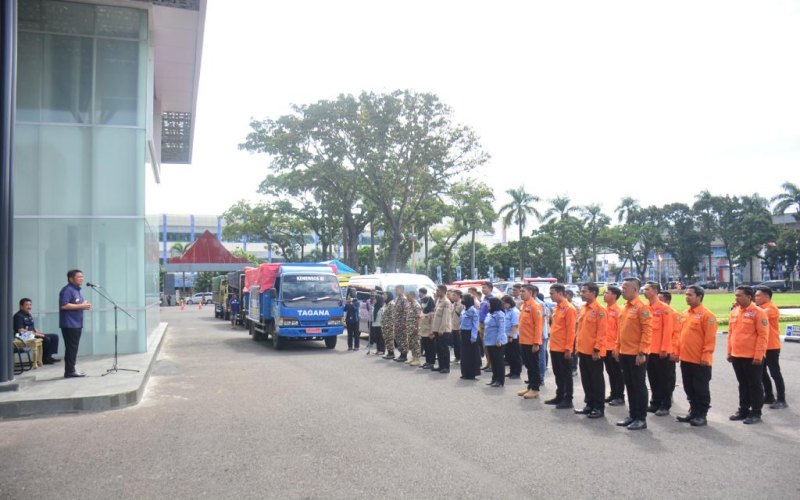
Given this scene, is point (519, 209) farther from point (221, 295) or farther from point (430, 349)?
point (430, 349)

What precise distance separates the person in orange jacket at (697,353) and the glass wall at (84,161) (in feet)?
40.8

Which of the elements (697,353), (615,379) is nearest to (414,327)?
(615,379)

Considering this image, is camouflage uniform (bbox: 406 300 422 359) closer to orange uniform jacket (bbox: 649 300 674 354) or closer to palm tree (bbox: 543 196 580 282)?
orange uniform jacket (bbox: 649 300 674 354)

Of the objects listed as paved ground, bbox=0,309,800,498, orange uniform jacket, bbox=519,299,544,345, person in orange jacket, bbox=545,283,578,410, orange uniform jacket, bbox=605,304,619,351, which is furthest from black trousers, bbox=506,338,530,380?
orange uniform jacket, bbox=605,304,619,351

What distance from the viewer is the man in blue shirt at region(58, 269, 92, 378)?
1103cm

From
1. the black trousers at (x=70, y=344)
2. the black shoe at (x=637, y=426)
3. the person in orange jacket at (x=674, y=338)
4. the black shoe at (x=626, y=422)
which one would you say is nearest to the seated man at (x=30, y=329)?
the black trousers at (x=70, y=344)

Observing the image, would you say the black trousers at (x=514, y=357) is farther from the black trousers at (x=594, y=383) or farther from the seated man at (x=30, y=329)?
the seated man at (x=30, y=329)

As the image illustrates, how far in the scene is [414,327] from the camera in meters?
14.6

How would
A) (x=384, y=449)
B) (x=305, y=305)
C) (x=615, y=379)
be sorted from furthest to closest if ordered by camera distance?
(x=305, y=305)
(x=615, y=379)
(x=384, y=449)

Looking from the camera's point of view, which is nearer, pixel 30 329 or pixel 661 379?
pixel 661 379

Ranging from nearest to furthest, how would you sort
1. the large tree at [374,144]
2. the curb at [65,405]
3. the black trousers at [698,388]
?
the black trousers at [698,388], the curb at [65,405], the large tree at [374,144]

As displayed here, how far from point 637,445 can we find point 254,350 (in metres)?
13.4

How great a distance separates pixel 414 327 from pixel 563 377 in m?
5.76

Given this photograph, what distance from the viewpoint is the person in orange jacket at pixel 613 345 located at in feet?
28.9
